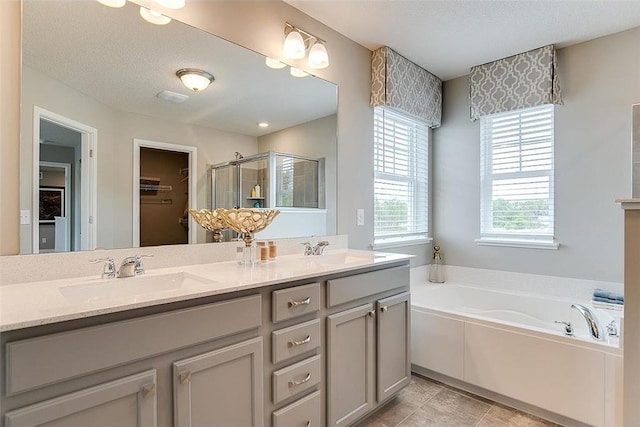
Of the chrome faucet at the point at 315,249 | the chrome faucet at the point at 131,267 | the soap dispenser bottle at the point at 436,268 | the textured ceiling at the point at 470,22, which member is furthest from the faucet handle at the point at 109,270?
the soap dispenser bottle at the point at 436,268

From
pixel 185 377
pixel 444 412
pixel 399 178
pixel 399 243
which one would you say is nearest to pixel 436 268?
pixel 399 243

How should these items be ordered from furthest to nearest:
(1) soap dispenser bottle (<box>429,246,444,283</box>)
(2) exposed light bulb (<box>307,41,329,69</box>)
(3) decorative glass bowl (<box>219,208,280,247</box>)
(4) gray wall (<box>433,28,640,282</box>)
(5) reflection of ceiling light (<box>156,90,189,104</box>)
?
(1) soap dispenser bottle (<box>429,246,444,283</box>), (4) gray wall (<box>433,28,640,282</box>), (2) exposed light bulb (<box>307,41,329,69</box>), (3) decorative glass bowl (<box>219,208,280,247</box>), (5) reflection of ceiling light (<box>156,90,189,104</box>)

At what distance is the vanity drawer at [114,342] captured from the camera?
2.76 ft

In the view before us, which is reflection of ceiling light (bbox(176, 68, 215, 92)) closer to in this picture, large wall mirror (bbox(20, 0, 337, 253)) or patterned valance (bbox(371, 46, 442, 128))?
large wall mirror (bbox(20, 0, 337, 253))

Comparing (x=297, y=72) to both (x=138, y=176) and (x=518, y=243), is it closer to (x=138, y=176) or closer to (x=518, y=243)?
(x=138, y=176)

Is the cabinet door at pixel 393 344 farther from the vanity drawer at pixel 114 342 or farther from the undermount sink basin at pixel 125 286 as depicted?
the undermount sink basin at pixel 125 286

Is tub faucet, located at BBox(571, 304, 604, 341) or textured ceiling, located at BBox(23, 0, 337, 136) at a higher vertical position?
textured ceiling, located at BBox(23, 0, 337, 136)

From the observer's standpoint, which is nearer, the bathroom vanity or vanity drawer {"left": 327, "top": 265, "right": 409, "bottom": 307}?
the bathroom vanity

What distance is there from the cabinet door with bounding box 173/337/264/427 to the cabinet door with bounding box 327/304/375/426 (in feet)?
1.39

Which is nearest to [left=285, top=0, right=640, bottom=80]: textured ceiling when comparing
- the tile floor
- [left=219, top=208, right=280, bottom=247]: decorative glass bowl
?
[left=219, top=208, right=280, bottom=247]: decorative glass bowl

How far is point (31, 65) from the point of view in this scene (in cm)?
131

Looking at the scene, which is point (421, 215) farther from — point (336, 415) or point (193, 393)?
point (193, 393)

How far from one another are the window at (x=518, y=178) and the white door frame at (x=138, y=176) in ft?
8.29

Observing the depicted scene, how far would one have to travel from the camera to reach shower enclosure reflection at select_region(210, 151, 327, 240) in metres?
1.86
